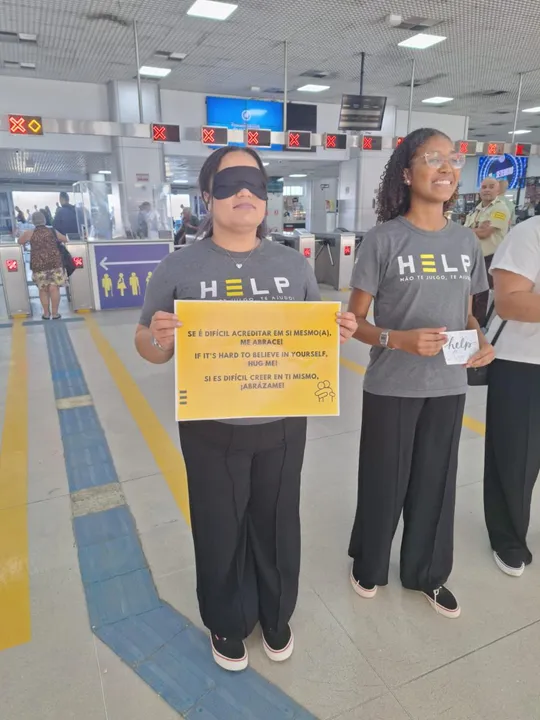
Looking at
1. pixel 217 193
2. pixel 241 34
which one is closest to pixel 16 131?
pixel 241 34

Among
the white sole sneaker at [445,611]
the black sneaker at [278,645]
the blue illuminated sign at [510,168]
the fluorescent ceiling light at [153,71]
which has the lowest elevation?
the white sole sneaker at [445,611]

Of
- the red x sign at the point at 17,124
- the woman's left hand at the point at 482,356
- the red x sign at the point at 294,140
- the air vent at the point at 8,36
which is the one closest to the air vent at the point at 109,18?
the air vent at the point at 8,36

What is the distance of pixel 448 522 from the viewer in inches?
74.8

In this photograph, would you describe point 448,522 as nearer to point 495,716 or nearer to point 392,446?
point 392,446

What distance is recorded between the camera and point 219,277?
142 centimetres

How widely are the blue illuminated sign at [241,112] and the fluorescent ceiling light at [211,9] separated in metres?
4.76

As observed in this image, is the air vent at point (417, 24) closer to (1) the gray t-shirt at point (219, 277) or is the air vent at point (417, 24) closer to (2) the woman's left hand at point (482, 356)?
(2) the woman's left hand at point (482, 356)

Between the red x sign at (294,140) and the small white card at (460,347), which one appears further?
the red x sign at (294,140)

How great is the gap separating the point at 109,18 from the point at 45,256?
343cm

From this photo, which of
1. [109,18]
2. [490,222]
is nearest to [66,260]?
[109,18]

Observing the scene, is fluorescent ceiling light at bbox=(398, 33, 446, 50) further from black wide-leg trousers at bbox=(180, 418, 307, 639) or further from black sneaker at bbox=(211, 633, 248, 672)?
black sneaker at bbox=(211, 633, 248, 672)

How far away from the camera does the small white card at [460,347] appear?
1604mm

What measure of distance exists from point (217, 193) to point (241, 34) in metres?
7.82

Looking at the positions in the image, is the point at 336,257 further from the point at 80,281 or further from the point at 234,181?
the point at 234,181
